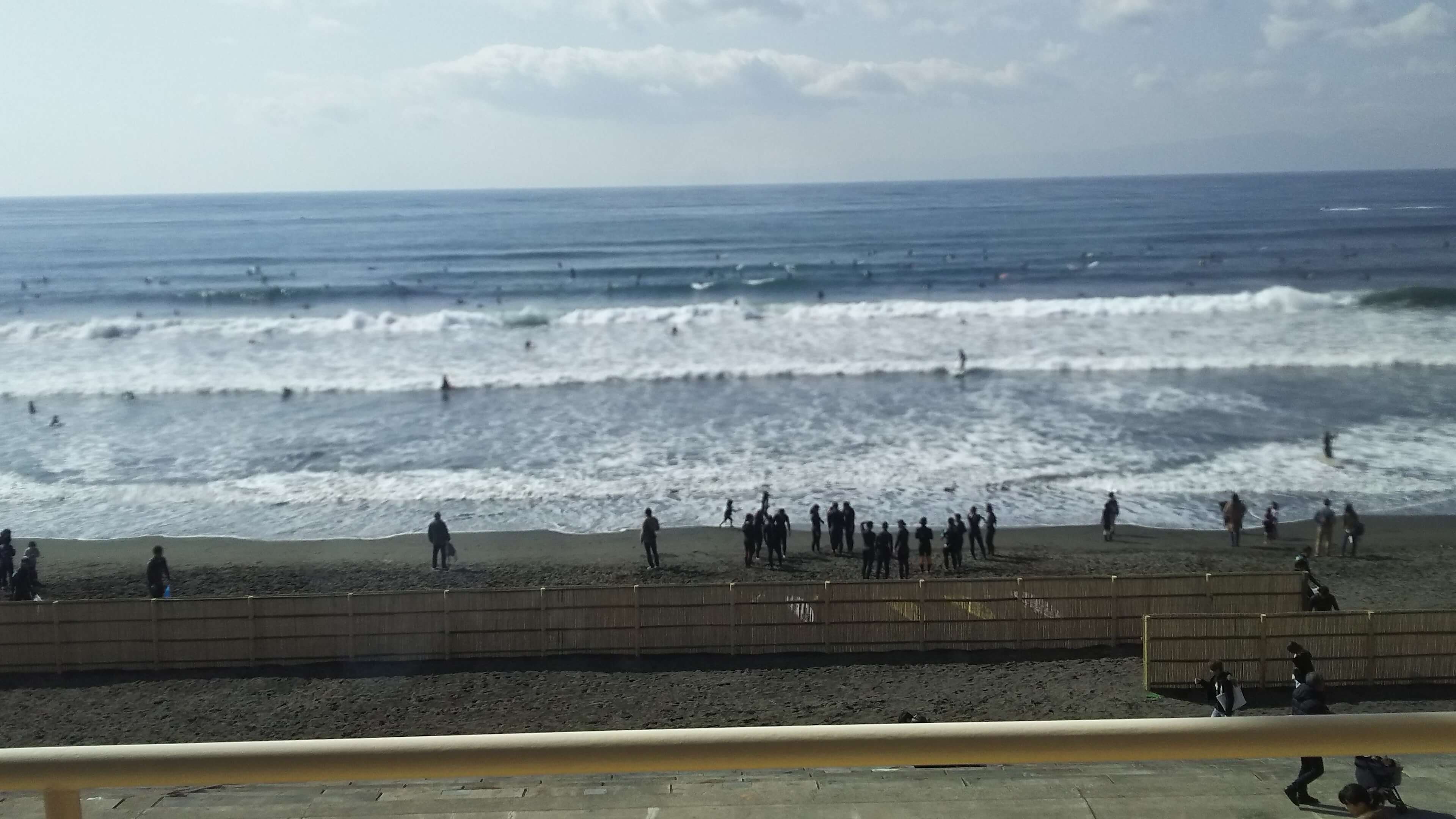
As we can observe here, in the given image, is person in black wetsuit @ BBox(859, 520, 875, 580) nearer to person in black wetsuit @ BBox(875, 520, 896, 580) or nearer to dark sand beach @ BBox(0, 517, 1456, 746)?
person in black wetsuit @ BBox(875, 520, 896, 580)

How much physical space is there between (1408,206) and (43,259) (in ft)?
431

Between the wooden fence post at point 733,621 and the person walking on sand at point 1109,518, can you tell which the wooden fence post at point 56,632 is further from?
the person walking on sand at point 1109,518

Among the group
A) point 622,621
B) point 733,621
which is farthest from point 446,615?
point 733,621

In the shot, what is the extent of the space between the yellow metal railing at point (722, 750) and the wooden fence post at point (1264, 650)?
1123 centimetres

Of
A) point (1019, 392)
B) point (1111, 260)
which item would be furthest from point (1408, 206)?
point (1019, 392)

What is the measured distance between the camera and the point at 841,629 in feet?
45.0

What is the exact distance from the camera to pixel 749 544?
18.4 meters

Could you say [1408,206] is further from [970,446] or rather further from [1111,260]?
[970,446]

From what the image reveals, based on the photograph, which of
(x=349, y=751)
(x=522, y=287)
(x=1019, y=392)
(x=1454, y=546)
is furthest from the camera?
(x=522, y=287)

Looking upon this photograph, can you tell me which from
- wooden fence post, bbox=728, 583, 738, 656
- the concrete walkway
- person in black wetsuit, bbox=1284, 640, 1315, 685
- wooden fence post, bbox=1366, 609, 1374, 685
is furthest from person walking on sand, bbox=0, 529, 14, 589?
wooden fence post, bbox=1366, 609, 1374, 685

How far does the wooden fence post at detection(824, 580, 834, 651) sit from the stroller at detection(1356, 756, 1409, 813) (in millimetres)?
9373

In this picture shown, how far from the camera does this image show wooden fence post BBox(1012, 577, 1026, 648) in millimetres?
13531

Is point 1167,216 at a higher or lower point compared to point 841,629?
higher

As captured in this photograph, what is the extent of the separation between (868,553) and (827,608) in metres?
4.34
